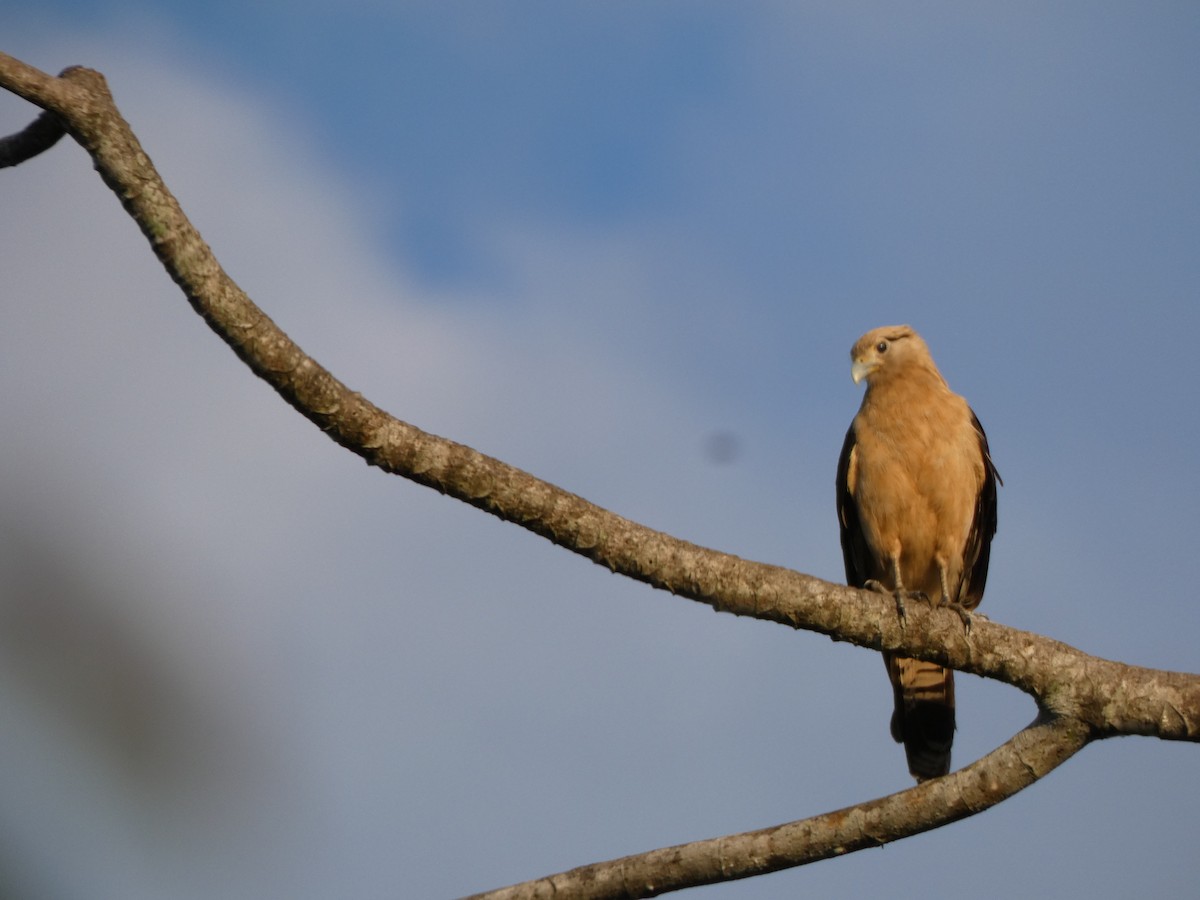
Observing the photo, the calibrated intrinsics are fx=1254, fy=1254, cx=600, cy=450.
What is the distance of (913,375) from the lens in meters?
6.04

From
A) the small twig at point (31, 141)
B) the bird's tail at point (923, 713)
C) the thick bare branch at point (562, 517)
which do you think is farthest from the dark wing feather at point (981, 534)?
the small twig at point (31, 141)

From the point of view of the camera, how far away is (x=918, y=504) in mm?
5711

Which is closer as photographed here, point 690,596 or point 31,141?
point 31,141

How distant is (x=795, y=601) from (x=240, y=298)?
5.66 feet

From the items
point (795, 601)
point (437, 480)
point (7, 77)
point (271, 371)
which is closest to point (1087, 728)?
point (795, 601)

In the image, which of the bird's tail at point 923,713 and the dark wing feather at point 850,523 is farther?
the dark wing feather at point 850,523

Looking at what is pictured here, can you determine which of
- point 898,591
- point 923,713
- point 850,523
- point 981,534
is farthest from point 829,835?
A: point 981,534

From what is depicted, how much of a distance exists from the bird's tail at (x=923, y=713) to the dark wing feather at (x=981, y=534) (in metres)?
0.63

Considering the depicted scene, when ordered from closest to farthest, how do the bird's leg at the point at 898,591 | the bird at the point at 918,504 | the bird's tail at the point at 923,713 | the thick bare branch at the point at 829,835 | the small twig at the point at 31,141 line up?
the small twig at the point at 31,141 < the thick bare branch at the point at 829,835 < the bird's leg at the point at 898,591 < the bird's tail at the point at 923,713 < the bird at the point at 918,504

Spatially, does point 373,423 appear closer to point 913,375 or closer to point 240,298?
point 240,298

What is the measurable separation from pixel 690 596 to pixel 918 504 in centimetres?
251

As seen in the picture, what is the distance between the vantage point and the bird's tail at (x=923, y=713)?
542 centimetres

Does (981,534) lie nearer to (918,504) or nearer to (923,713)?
(918,504)

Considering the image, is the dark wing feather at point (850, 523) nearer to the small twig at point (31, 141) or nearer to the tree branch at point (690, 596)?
the tree branch at point (690, 596)
